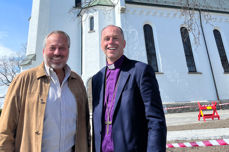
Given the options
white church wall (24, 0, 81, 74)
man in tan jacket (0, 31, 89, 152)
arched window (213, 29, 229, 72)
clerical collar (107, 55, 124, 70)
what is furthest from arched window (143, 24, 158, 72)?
Result: man in tan jacket (0, 31, 89, 152)

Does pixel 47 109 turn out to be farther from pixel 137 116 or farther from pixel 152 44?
pixel 152 44

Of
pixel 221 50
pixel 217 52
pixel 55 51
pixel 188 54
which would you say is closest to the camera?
pixel 55 51

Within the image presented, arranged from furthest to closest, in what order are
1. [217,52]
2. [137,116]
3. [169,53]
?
[217,52], [169,53], [137,116]

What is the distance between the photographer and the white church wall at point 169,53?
1142 centimetres

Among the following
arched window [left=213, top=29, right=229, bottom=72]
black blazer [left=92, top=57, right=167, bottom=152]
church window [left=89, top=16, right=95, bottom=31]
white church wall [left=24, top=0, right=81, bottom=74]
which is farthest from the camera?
arched window [left=213, top=29, right=229, bottom=72]

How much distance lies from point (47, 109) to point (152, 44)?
12.0 m

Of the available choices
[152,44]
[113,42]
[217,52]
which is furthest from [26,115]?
[217,52]

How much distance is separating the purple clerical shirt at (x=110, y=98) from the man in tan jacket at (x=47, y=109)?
0.36 m

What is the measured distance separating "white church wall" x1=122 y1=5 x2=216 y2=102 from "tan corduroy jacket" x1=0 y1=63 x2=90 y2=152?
9.84m

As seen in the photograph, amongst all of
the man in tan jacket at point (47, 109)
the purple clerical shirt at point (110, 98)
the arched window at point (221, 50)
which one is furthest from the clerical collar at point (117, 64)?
the arched window at point (221, 50)

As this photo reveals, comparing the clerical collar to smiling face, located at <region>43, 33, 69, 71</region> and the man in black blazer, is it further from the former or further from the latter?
smiling face, located at <region>43, 33, 69, 71</region>

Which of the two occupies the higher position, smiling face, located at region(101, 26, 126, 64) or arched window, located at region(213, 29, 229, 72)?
arched window, located at region(213, 29, 229, 72)

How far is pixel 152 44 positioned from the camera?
40.5ft

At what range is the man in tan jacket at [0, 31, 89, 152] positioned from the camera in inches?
52.6
